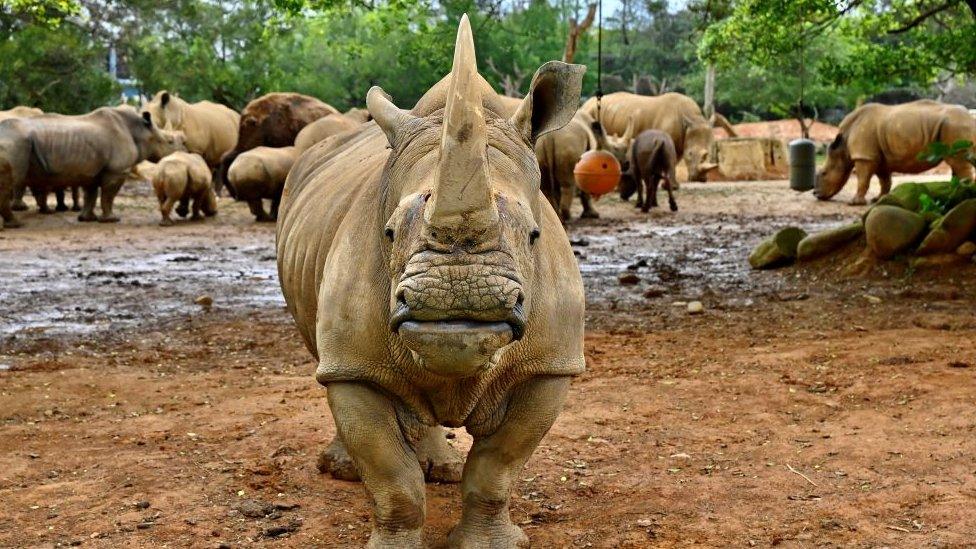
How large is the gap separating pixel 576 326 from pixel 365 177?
105 cm

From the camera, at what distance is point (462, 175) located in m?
2.87

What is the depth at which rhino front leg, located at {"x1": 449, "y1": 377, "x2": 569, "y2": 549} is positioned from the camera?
151 inches

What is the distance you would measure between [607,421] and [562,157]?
36.0 feet

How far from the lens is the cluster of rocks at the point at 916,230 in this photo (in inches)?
391

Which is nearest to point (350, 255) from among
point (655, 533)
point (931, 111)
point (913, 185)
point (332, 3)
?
point (655, 533)

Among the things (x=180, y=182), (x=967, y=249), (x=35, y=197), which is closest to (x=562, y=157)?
(x=180, y=182)

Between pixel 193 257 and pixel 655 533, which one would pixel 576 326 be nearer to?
pixel 655 533

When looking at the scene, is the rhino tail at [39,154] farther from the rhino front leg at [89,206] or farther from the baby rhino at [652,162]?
the baby rhino at [652,162]

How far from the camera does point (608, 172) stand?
13523 mm

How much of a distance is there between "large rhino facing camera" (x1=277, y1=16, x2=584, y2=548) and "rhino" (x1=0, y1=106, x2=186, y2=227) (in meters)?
14.0

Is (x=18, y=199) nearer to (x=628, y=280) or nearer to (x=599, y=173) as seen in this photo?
(x=599, y=173)

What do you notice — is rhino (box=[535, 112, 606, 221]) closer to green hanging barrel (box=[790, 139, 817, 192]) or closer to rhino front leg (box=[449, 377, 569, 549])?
green hanging barrel (box=[790, 139, 817, 192])

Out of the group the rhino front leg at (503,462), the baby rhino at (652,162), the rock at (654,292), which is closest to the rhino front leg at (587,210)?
the baby rhino at (652,162)

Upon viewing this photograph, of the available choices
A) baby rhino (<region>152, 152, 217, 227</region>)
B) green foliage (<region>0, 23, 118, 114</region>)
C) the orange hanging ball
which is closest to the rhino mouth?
the orange hanging ball
